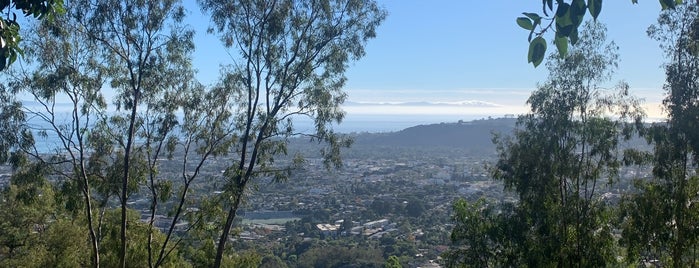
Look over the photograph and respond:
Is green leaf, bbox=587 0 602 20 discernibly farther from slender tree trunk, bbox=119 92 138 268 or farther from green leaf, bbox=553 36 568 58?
slender tree trunk, bbox=119 92 138 268

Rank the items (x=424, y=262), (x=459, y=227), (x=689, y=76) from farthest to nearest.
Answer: (x=424, y=262), (x=459, y=227), (x=689, y=76)

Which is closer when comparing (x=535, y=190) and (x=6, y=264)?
(x=535, y=190)

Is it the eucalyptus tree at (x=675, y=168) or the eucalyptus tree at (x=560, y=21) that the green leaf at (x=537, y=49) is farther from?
the eucalyptus tree at (x=675, y=168)

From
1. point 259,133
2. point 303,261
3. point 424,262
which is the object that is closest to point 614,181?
point 259,133

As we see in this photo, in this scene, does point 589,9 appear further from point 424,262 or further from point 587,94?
point 424,262

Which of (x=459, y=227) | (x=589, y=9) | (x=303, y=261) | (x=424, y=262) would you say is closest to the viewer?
(x=589, y=9)

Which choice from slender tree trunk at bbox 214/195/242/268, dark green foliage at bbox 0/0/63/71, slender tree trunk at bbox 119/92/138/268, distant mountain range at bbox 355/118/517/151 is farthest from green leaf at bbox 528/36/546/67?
distant mountain range at bbox 355/118/517/151
